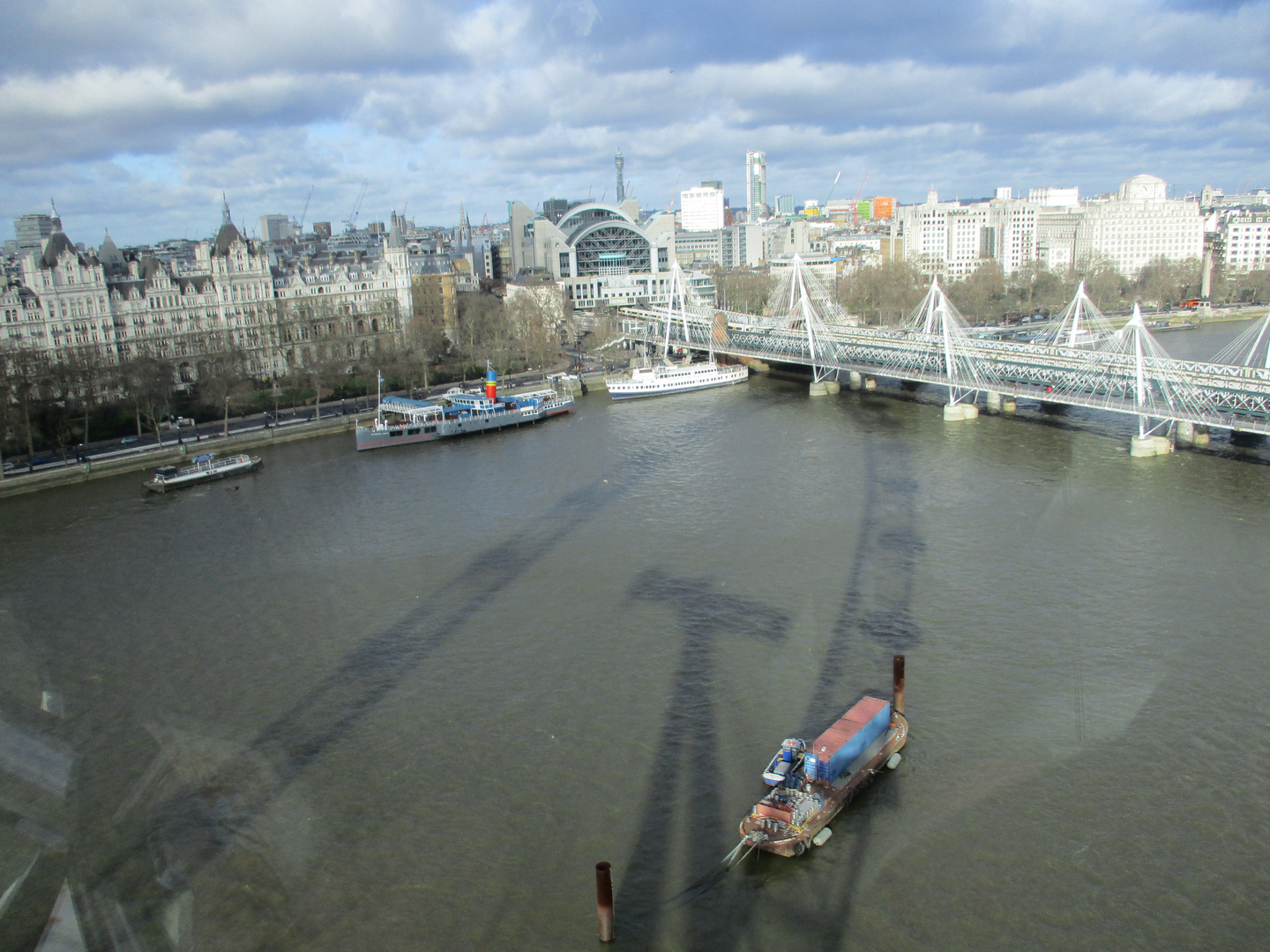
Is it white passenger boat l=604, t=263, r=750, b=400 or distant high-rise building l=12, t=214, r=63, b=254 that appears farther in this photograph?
distant high-rise building l=12, t=214, r=63, b=254

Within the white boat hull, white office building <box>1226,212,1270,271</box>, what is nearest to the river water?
the white boat hull

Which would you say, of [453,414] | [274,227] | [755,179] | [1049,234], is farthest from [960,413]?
[755,179]

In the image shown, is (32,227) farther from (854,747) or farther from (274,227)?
(854,747)

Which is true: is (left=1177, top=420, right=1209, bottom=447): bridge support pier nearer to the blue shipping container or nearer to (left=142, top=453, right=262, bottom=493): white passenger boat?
the blue shipping container

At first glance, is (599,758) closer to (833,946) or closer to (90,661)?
A: (833,946)

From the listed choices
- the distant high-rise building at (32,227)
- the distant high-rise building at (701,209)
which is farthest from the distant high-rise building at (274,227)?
the distant high-rise building at (701,209)

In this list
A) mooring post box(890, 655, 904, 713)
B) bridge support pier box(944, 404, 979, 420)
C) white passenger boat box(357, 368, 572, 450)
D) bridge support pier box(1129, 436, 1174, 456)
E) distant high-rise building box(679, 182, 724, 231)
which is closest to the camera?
mooring post box(890, 655, 904, 713)

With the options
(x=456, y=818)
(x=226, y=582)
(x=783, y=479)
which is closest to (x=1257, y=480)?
(x=783, y=479)
